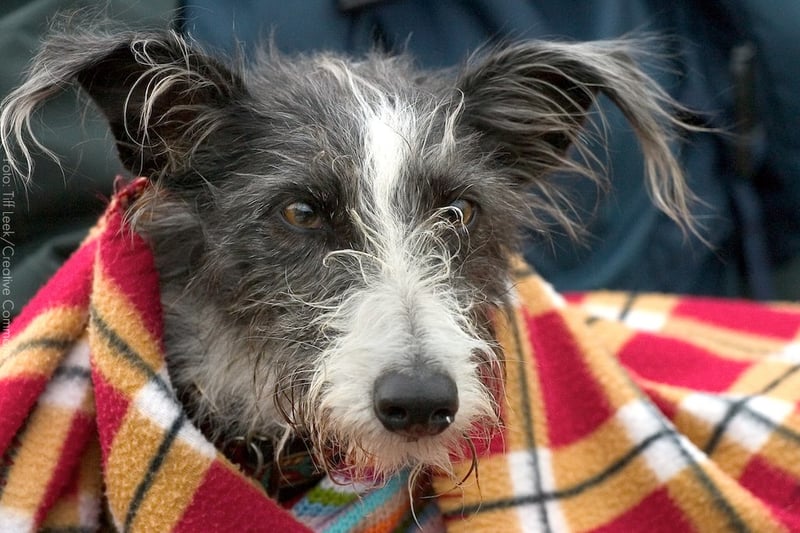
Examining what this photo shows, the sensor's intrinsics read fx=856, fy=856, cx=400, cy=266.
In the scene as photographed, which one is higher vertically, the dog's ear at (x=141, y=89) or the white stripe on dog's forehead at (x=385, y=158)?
the dog's ear at (x=141, y=89)

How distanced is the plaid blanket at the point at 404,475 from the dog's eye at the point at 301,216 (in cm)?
45

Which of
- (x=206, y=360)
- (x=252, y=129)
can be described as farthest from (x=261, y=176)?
(x=206, y=360)

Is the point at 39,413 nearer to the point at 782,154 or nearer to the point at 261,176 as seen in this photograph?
the point at 261,176

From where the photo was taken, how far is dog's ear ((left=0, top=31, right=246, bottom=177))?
1778 millimetres

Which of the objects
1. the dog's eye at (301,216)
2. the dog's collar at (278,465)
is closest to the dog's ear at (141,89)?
the dog's eye at (301,216)

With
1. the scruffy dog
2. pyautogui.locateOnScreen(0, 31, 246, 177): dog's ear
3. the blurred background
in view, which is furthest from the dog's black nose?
the blurred background

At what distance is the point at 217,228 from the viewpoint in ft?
6.57

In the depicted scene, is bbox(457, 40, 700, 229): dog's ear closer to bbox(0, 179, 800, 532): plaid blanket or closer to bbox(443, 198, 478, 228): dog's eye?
bbox(443, 198, 478, 228): dog's eye

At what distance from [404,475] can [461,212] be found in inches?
26.3

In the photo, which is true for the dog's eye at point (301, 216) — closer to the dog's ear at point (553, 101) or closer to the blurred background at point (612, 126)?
the dog's ear at point (553, 101)

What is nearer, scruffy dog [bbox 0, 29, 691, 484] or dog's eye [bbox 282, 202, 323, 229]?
scruffy dog [bbox 0, 29, 691, 484]

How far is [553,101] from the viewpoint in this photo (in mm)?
2250

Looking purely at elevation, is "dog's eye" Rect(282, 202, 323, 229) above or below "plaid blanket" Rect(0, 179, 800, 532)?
above

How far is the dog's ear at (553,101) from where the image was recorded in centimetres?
216
